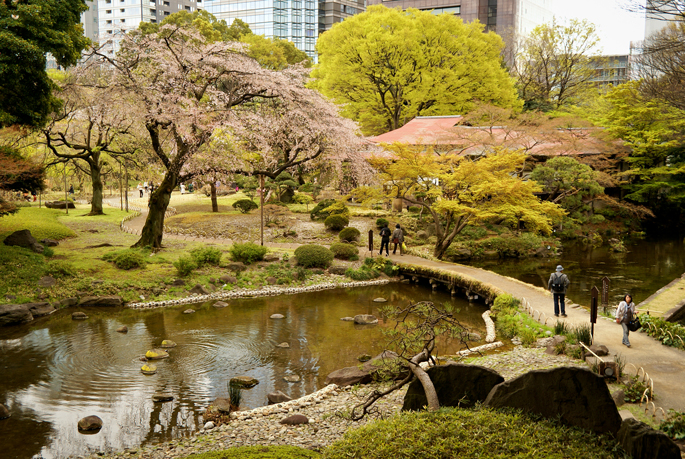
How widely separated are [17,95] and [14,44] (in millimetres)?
1944

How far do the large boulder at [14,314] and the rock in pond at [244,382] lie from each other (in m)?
8.22

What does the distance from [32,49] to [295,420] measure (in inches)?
496

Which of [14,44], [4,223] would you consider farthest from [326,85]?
[14,44]

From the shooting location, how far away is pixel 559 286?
13.6 meters

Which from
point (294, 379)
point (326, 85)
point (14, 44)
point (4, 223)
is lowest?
point (294, 379)

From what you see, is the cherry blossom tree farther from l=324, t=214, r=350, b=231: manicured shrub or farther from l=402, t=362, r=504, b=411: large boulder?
l=402, t=362, r=504, b=411: large boulder

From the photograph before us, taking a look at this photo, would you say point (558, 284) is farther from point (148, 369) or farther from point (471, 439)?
point (148, 369)

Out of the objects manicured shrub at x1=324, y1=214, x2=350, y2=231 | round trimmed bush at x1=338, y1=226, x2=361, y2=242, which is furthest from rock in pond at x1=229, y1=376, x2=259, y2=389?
manicured shrub at x1=324, y1=214, x2=350, y2=231

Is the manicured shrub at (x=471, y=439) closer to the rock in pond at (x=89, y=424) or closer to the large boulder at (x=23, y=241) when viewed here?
the rock in pond at (x=89, y=424)

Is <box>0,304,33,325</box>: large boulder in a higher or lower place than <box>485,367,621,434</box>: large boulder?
lower

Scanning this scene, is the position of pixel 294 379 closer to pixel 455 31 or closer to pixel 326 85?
pixel 326 85

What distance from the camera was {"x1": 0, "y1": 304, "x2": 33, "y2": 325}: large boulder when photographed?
48.5 ft

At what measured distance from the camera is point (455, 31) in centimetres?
3775

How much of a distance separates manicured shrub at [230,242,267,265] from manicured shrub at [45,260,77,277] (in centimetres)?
590
